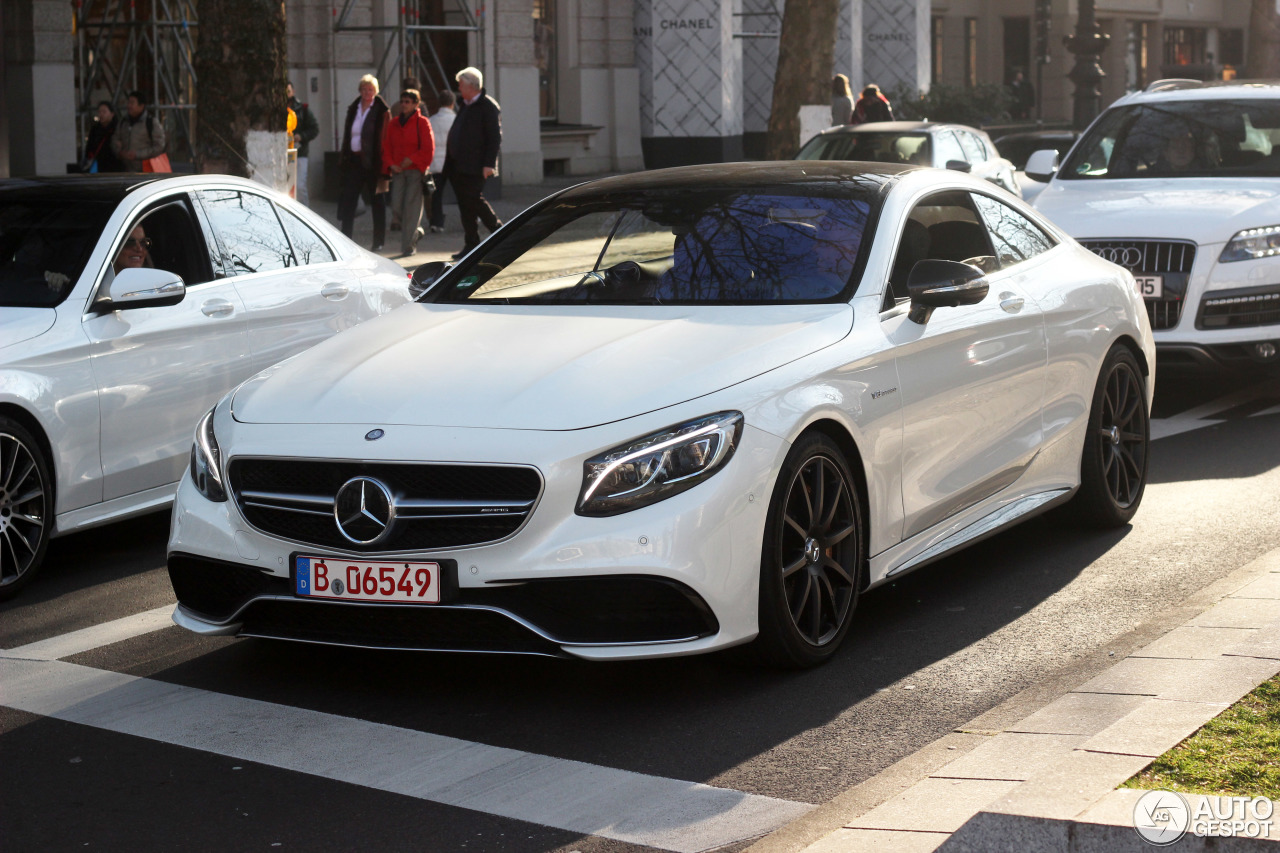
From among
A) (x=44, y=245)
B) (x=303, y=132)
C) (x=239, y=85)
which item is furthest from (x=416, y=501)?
(x=303, y=132)

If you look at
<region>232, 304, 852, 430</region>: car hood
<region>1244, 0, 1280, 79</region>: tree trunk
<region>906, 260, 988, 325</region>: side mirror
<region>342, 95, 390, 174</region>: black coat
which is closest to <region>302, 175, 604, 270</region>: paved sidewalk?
<region>342, 95, 390, 174</region>: black coat

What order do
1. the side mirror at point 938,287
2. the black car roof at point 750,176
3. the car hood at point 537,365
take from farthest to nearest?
the black car roof at point 750,176 < the side mirror at point 938,287 < the car hood at point 537,365

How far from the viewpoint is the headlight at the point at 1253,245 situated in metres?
10.2

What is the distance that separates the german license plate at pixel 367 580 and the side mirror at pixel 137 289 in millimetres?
2459

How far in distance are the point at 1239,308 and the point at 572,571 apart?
6560mm

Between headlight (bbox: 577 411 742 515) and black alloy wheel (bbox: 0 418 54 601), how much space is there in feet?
9.15

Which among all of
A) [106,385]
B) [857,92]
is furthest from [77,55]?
[106,385]

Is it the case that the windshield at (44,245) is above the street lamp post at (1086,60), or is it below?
below

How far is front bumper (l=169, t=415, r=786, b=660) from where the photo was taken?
475cm

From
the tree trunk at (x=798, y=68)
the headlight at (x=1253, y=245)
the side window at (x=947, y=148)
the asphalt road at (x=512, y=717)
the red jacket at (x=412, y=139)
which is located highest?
the tree trunk at (x=798, y=68)

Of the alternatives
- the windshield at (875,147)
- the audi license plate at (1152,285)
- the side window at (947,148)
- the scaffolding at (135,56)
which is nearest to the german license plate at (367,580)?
the audi license plate at (1152,285)

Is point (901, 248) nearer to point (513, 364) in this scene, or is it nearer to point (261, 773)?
point (513, 364)

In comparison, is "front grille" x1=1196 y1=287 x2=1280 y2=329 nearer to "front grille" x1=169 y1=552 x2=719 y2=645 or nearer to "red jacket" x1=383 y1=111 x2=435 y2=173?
"front grille" x1=169 y1=552 x2=719 y2=645

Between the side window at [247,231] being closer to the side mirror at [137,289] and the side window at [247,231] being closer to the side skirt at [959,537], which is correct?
the side mirror at [137,289]
